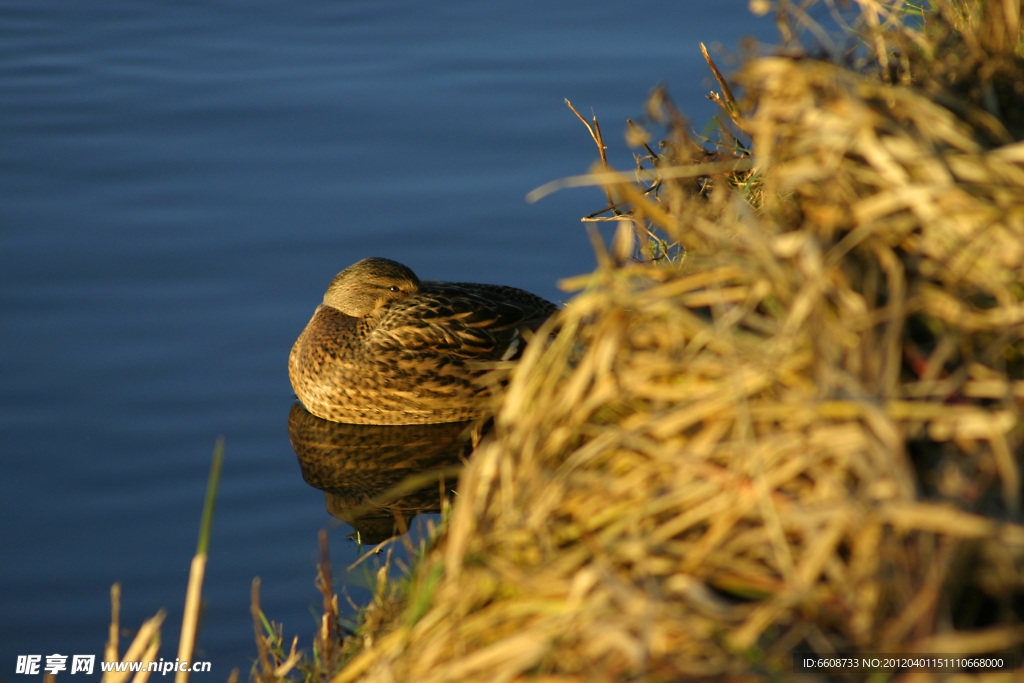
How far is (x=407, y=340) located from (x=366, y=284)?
0.40 m

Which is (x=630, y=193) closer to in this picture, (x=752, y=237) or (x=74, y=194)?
(x=752, y=237)

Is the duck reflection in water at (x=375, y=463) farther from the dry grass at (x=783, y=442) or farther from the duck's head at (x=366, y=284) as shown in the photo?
the dry grass at (x=783, y=442)

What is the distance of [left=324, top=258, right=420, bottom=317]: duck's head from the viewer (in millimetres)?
6312

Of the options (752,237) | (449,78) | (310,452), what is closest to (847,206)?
(752,237)

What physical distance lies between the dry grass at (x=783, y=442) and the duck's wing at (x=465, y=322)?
4.07 meters

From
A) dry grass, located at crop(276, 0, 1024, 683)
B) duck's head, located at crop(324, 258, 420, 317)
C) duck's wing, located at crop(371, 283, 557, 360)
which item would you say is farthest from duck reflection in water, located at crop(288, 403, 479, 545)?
dry grass, located at crop(276, 0, 1024, 683)

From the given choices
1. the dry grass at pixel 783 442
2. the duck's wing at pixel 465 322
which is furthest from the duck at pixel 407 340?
the dry grass at pixel 783 442

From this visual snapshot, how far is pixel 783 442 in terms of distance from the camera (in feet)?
5.65

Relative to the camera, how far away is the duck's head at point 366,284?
631 cm

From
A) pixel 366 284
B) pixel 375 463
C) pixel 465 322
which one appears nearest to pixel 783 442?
pixel 375 463

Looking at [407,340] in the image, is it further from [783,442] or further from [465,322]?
[783,442]

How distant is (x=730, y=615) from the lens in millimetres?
1622

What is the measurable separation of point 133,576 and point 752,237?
3.29m

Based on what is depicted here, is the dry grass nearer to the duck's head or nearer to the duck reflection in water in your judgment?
the duck reflection in water
